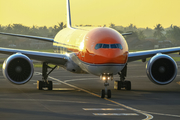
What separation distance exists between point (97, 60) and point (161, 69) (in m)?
5.34

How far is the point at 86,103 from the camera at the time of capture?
2002cm

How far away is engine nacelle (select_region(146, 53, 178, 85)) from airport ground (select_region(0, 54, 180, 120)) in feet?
3.19

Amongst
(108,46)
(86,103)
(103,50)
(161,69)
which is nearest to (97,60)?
(103,50)

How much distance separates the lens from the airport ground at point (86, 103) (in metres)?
16.4

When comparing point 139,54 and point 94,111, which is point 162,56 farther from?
point 94,111

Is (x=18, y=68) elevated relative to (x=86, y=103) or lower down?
elevated

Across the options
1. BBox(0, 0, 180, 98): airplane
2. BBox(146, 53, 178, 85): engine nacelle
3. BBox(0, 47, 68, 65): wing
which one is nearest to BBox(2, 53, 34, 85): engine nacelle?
BBox(0, 0, 180, 98): airplane

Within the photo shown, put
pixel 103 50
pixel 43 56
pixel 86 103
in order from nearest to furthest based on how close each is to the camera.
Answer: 1. pixel 86 103
2. pixel 103 50
3. pixel 43 56

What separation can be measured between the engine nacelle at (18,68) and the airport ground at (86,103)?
94cm

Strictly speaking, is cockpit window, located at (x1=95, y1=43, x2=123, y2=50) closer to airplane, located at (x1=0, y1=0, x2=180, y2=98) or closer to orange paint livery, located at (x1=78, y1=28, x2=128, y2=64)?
airplane, located at (x1=0, y1=0, x2=180, y2=98)

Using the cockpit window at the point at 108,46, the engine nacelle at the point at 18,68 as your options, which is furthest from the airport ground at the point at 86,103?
the cockpit window at the point at 108,46

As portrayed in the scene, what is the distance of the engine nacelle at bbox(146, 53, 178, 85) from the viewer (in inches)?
957

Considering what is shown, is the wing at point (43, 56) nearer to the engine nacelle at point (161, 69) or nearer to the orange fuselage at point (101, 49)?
the orange fuselage at point (101, 49)

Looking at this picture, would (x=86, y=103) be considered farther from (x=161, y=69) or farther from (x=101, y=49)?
(x=161, y=69)
